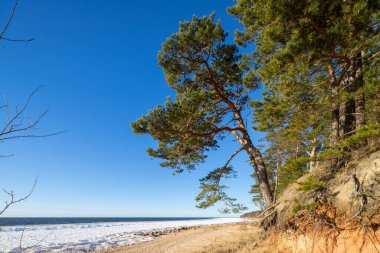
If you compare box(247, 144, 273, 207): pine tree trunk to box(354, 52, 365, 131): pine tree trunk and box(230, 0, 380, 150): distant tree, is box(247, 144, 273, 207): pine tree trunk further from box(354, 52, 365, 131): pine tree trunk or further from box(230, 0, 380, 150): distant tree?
box(354, 52, 365, 131): pine tree trunk

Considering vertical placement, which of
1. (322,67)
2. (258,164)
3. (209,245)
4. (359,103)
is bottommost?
(209,245)

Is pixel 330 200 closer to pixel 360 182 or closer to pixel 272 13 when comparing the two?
pixel 360 182

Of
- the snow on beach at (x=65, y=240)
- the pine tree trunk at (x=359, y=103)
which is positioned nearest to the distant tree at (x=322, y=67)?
the pine tree trunk at (x=359, y=103)

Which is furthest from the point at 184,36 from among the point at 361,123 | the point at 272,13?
the point at 361,123

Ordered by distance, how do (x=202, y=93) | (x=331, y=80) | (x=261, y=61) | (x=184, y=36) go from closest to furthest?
1. (x=331, y=80)
2. (x=261, y=61)
3. (x=202, y=93)
4. (x=184, y=36)

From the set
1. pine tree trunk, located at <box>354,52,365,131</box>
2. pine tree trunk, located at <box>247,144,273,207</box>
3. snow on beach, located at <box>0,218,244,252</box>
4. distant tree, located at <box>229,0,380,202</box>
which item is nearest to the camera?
distant tree, located at <box>229,0,380,202</box>

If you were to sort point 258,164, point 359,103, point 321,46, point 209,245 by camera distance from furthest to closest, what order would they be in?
1. point 209,245
2. point 258,164
3. point 359,103
4. point 321,46

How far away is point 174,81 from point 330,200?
25.7ft

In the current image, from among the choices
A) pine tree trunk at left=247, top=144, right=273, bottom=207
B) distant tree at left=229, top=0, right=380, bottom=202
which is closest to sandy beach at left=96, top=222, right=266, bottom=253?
pine tree trunk at left=247, top=144, right=273, bottom=207

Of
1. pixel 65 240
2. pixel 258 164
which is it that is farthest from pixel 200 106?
pixel 65 240

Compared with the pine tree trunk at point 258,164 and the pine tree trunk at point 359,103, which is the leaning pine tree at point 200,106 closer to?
the pine tree trunk at point 258,164

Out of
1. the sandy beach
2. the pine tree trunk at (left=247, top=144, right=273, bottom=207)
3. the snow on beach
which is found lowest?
the snow on beach

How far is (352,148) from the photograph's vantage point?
5973 mm

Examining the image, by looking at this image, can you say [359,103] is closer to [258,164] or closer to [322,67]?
[322,67]
